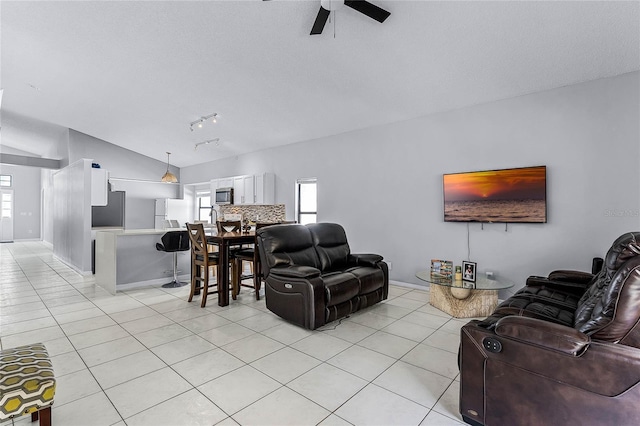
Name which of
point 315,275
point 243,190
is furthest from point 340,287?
A: point 243,190

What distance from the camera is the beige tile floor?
1.92 meters

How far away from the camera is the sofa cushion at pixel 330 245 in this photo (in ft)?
13.4

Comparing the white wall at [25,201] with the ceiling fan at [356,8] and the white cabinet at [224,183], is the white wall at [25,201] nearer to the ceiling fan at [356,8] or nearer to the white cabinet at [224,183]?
the white cabinet at [224,183]

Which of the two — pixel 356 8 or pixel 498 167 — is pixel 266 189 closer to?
pixel 498 167

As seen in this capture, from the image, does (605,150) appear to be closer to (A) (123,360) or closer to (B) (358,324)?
(B) (358,324)

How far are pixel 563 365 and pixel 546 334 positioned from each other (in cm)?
15

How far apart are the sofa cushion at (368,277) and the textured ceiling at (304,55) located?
2.49 meters

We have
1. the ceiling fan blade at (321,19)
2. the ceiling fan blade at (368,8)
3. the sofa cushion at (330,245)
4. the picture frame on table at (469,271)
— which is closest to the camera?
the ceiling fan blade at (368,8)

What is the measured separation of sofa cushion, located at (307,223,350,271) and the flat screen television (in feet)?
5.34

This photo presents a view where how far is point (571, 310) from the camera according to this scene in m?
2.42

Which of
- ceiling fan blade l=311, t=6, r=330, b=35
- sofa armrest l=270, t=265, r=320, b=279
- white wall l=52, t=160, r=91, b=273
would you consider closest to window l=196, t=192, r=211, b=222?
white wall l=52, t=160, r=91, b=273

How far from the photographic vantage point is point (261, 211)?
290 inches

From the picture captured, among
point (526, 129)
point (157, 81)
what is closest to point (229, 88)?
point (157, 81)

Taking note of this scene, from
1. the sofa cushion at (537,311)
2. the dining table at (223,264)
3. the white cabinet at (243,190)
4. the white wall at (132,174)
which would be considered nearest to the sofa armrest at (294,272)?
the dining table at (223,264)
